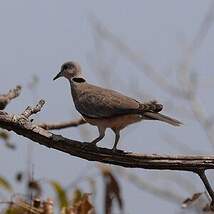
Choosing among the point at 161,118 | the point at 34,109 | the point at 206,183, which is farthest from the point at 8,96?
the point at 206,183

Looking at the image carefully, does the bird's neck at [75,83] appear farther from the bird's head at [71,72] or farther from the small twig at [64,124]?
the small twig at [64,124]

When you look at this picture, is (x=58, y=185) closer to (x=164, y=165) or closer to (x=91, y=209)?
(x=91, y=209)

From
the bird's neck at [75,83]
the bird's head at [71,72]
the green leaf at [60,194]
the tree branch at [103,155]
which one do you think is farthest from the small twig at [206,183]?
the bird's head at [71,72]

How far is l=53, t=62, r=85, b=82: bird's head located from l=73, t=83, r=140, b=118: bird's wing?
1.38ft

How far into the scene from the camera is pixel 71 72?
238 inches

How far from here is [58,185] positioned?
14.2ft

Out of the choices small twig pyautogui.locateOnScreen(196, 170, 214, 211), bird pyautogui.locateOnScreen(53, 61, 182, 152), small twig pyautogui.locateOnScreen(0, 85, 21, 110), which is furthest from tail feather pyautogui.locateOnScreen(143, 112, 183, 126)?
small twig pyautogui.locateOnScreen(196, 170, 214, 211)

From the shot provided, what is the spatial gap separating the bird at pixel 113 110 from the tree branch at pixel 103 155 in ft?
2.59

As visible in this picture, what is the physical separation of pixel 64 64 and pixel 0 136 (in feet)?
5.03

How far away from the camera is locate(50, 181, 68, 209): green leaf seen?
13.2 feet

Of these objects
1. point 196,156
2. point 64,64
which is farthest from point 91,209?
point 64,64

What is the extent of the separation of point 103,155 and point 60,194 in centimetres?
65

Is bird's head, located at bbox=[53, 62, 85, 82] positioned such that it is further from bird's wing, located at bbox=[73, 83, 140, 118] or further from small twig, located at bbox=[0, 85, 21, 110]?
small twig, located at bbox=[0, 85, 21, 110]

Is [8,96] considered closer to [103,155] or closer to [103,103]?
[103,103]
